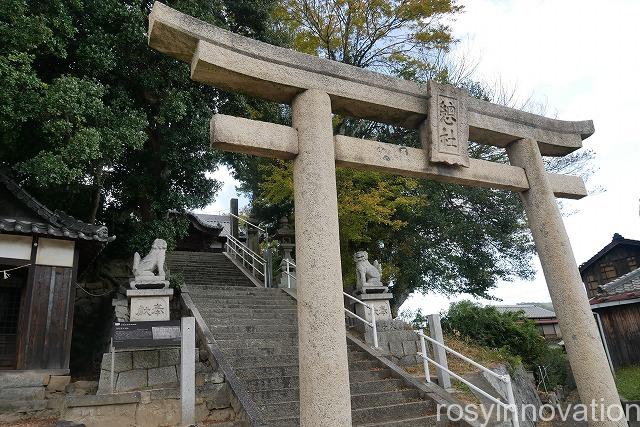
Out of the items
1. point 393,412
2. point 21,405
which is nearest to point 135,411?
point 21,405

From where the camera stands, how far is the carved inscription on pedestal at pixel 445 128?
17.6 ft

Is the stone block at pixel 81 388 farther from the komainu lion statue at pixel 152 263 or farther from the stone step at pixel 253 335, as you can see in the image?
the stone step at pixel 253 335

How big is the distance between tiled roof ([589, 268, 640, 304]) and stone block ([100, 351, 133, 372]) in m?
15.8

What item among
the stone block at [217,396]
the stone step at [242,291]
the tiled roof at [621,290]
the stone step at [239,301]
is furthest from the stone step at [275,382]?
the tiled roof at [621,290]

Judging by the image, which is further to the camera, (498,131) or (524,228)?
(524,228)

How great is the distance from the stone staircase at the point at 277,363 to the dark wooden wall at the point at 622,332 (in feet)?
39.9

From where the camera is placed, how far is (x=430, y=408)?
6.73 meters

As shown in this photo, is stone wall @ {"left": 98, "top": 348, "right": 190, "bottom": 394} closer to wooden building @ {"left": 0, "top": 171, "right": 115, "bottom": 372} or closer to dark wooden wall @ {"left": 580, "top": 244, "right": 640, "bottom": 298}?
wooden building @ {"left": 0, "top": 171, "right": 115, "bottom": 372}

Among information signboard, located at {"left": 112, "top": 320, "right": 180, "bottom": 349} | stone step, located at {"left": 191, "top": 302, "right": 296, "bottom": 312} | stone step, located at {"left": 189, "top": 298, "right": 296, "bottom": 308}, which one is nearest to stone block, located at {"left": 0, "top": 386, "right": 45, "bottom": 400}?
information signboard, located at {"left": 112, "top": 320, "right": 180, "bottom": 349}

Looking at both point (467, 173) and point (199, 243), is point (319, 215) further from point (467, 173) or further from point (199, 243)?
point (199, 243)

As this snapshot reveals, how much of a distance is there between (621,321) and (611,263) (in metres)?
6.82

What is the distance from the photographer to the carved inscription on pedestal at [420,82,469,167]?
5.35 meters

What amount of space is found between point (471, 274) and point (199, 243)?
13672mm

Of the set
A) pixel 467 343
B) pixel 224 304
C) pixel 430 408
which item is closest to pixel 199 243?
pixel 224 304
